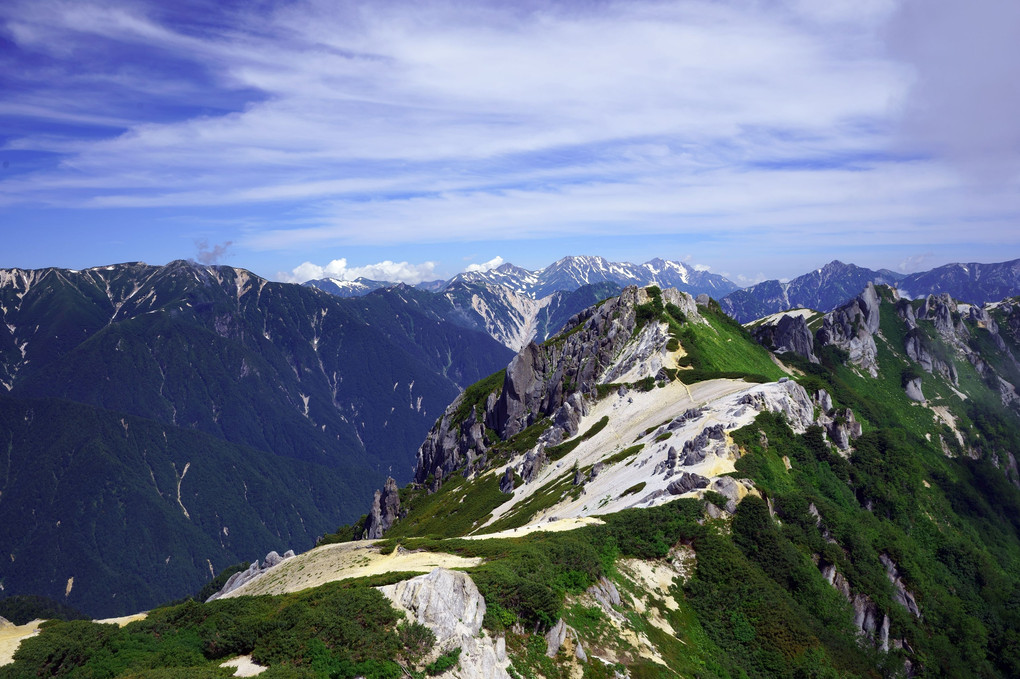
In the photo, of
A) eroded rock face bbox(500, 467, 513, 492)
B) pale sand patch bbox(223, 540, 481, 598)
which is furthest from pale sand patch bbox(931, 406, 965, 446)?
pale sand patch bbox(223, 540, 481, 598)

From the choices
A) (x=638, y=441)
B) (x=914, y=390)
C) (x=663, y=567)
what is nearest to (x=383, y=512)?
(x=638, y=441)

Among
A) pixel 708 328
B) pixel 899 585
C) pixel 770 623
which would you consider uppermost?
pixel 708 328

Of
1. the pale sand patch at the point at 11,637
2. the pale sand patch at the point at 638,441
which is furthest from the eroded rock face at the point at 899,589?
the pale sand patch at the point at 11,637

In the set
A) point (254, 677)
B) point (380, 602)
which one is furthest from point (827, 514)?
point (254, 677)

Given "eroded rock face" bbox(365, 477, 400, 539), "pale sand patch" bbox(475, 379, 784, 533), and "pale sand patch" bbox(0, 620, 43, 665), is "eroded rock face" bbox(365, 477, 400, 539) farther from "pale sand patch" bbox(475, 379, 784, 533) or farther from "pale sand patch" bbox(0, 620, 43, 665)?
"pale sand patch" bbox(0, 620, 43, 665)

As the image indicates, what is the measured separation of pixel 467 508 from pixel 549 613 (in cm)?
8494

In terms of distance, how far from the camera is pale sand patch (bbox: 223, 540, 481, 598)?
51844mm

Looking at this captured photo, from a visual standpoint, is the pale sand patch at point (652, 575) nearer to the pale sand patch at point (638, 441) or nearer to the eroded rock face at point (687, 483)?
the pale sand patch at point (638, 441)

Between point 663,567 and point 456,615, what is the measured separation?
23.6 m

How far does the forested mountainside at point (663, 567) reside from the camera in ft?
109

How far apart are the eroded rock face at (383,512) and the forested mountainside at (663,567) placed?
14369 millimetres

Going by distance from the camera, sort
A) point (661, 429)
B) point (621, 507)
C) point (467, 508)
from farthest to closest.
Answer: point (467, 508) → point (661, 429) → point (621, 507)

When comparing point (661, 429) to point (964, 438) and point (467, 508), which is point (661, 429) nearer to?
point (467, 508)

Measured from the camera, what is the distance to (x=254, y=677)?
93.9ft
